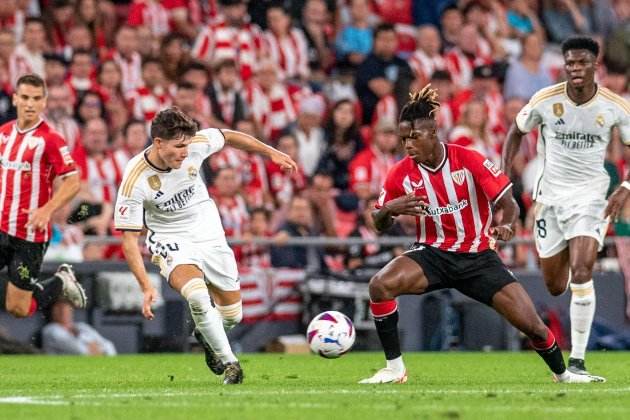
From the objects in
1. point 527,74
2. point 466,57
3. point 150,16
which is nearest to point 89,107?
point 150,16

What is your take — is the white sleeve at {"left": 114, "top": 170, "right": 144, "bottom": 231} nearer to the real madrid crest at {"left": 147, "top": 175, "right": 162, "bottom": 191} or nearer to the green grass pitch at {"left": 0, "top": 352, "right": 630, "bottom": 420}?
the real madrid crest at {"left": 147, "top": 175, "right": 162, "bottom": 191}

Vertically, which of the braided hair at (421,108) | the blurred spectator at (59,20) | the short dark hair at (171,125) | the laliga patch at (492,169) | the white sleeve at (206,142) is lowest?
the laliga patch at (492,169)

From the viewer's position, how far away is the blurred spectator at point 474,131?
59.4 ft

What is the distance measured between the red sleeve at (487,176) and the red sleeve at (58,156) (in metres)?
3.83

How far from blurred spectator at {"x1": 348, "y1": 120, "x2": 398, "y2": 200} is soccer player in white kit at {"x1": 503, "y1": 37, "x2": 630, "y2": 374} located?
598cm

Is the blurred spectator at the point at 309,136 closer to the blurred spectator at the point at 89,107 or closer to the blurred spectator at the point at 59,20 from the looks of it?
the blurred spectator at the point at 89,107

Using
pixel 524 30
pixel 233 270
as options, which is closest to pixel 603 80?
pixel 524 30

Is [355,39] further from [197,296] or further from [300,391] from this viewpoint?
[300,391]

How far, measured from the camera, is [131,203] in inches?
416

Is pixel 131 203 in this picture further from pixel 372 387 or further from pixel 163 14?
pixel 163 14

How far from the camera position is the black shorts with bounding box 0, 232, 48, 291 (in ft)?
42.8

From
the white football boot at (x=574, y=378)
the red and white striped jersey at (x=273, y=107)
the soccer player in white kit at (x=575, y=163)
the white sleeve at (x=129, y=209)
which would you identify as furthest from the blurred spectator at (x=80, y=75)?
the white football boot at (x=574, y=378)

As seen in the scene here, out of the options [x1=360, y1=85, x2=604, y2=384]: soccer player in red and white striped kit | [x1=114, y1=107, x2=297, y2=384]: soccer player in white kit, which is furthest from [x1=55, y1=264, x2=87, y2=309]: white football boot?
[x1=360, y1=85, x2=604, y2=384]: soccer player in red and white striped kit

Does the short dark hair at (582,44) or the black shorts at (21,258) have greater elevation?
the short dark hair at (582,44)
